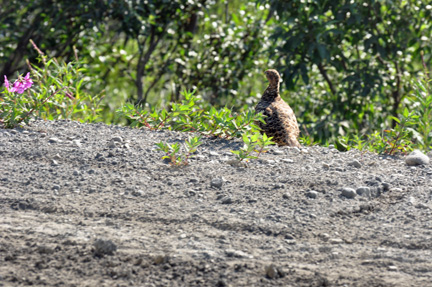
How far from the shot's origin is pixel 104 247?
264 centimetres

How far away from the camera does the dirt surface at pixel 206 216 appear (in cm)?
→ 253

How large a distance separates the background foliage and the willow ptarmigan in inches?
75.1

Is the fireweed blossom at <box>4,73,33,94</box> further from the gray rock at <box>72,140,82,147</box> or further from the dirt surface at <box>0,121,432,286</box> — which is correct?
the gray rock at <box>72,140,82,147</box>

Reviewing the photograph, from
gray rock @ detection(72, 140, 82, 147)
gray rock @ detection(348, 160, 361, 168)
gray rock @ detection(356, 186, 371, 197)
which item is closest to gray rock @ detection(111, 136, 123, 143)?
gray rock @ detection(72, 140, 82, 147)

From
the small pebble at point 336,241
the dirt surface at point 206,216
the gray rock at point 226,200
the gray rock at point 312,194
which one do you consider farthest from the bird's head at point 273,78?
the small pebble at point 336,241

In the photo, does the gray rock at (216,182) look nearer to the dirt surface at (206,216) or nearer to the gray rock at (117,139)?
the dirt surface at (206,216)

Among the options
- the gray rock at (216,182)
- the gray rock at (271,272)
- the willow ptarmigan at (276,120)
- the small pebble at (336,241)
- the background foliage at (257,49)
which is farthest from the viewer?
the background foliage at (257,49)

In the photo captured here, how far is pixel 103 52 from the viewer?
813 cm

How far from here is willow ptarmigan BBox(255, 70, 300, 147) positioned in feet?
13.5

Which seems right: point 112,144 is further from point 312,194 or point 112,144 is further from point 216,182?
point 312,194

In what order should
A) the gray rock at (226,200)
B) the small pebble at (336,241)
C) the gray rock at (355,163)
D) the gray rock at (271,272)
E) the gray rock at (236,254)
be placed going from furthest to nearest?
the gray rock at (355,163) < the gray rock at (226,200) < the small pebble at (336,241) < the gray rock at (236,254) < the gray rock at (271,272)

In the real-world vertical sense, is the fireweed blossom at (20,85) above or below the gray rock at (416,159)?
above

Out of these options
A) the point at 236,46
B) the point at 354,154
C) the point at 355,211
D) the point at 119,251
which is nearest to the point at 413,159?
the point at 354,154

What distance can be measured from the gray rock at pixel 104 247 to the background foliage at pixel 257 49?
3.74 m
